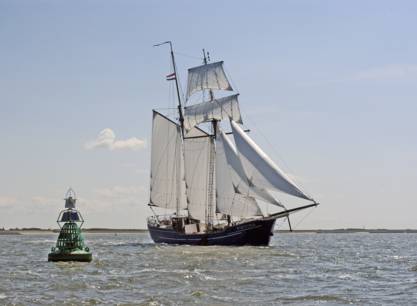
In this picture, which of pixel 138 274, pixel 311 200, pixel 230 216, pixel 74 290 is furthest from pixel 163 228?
pixel 74 290

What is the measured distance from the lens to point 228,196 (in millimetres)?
96312

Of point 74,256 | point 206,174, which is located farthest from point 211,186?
point 74,256

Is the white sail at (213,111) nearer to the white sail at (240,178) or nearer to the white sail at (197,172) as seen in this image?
the white sail at (197,172)

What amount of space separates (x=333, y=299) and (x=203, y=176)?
215 feet

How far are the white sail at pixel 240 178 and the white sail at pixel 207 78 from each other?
8823 mm

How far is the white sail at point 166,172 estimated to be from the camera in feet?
349

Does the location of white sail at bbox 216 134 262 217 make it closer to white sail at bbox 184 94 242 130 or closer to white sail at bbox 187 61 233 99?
white sail at bbox 184 94 242 130

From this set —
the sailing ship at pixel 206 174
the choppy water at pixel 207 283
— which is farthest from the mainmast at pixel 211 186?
the choppy water at pixel 207 283

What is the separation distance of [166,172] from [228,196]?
13311 mm

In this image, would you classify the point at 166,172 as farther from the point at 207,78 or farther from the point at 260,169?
the point at 260,169

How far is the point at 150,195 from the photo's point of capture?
107 metres

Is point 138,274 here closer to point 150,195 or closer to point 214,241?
point 214,241

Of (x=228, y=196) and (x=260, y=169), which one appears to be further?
(x=228, y=196)

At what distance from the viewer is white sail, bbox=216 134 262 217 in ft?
307
